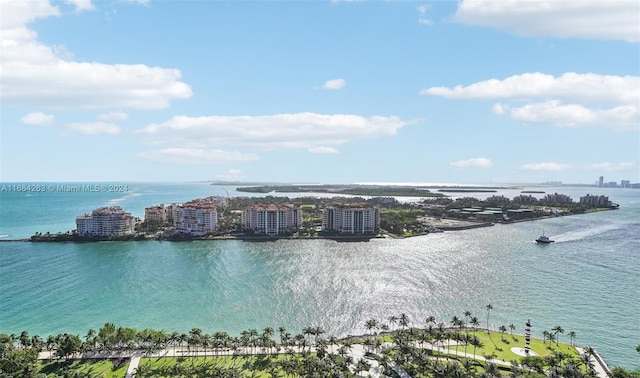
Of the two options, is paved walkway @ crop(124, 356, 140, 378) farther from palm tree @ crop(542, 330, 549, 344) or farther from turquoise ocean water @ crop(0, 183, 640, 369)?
palm tree @ crop(542, 330, 549, 344)

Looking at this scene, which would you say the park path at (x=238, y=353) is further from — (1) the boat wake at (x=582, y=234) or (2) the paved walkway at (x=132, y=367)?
(1) the boat wake at (x=582, y=234)

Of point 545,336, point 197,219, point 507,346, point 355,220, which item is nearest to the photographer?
point 507,346

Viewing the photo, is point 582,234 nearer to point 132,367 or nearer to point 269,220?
point 269,220

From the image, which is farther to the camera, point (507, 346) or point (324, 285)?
point (324, 285)

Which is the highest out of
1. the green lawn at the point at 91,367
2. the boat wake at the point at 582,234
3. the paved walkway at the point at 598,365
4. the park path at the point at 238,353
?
the boat wake at the point at 582,234

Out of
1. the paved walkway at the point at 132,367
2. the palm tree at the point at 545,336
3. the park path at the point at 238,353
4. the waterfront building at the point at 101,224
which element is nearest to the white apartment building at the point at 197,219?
the waterfront building at the point at 101,224

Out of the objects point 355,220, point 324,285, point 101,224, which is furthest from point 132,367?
point 101,224

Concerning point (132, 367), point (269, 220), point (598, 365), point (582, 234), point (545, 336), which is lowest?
point (132, 367)

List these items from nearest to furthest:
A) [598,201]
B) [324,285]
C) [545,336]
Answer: [545,336], [324,285], [598,201]

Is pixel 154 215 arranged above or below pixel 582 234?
above
